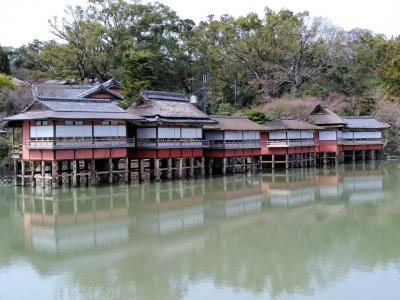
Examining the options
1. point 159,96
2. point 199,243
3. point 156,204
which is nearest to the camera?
point 199,243

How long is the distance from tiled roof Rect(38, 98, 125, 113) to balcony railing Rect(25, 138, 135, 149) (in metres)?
1.60

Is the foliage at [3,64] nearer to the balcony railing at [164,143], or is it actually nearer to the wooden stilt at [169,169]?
the balcony railing at [164,143]

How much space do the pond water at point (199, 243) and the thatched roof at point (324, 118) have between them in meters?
15.9

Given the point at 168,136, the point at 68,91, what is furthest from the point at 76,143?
the point at 68,91

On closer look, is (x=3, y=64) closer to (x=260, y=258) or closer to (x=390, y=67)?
(x=390, y=67)

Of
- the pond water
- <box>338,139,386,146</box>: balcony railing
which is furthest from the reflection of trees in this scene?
<box>338,139,386,146</box>: balcony railing

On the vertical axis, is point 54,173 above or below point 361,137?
below

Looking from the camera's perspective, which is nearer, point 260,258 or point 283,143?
point 260,258

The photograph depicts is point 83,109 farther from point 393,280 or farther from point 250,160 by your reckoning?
point 393,280

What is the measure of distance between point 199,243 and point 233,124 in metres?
20.2

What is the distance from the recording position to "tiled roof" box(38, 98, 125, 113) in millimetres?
24938

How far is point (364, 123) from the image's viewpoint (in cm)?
4409

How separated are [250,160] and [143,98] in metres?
10.7

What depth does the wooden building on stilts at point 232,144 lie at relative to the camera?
33125mm
